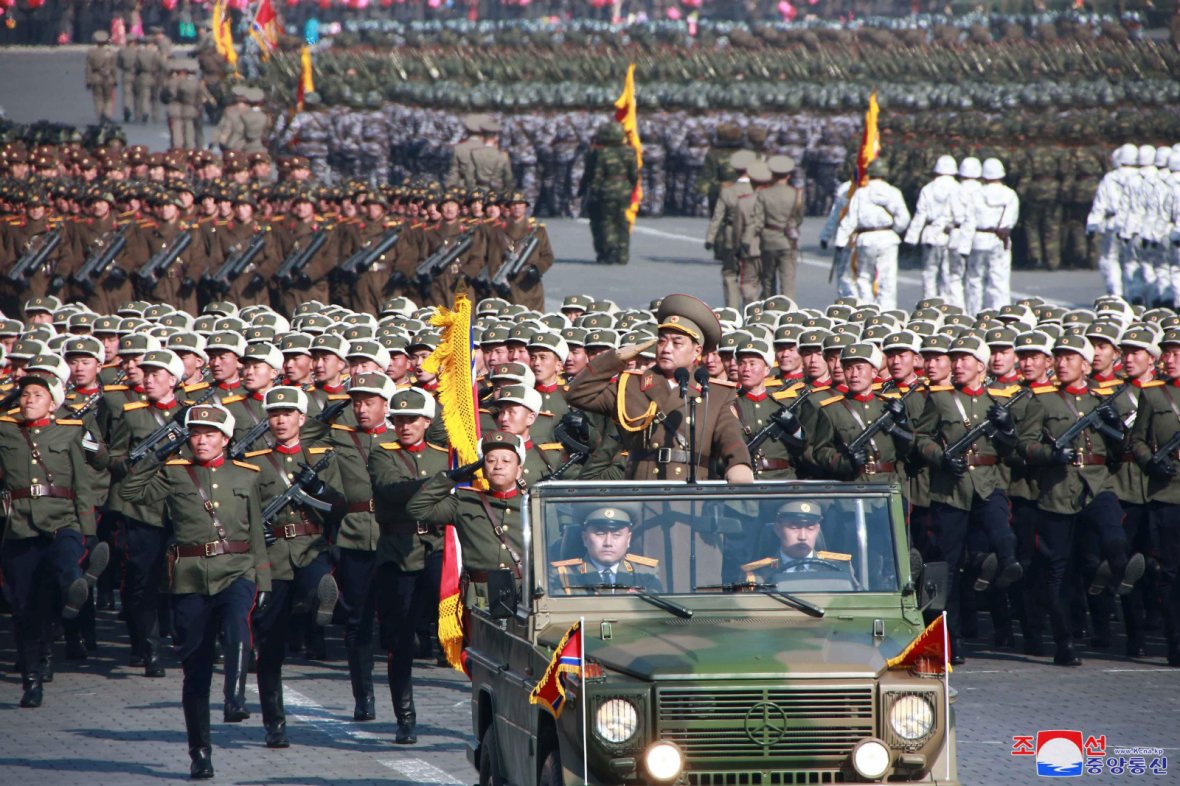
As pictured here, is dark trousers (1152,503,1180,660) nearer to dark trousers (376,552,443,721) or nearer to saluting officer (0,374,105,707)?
dark trousers (376,552,443,721)

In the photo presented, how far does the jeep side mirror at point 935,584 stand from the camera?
866 cm

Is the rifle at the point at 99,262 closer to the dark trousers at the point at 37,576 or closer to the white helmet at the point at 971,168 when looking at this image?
the white helmet at the point at 971,168

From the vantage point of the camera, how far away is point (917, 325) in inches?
646

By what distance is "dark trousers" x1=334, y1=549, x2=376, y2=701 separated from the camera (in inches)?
491

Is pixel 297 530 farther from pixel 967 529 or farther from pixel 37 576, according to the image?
pixel 967 529

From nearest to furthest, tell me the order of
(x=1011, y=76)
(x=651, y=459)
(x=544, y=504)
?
(x=544, y=504)
(x=651, y=459)
(x=1011, y=76)

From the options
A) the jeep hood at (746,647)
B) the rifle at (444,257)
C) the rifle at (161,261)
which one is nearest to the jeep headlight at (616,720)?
the jeep hood at (746,647)

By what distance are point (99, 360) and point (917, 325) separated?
19.2 feet

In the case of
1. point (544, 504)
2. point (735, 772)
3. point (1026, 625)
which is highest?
point (544, 504)

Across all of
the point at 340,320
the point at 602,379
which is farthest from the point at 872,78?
the point at 602,379

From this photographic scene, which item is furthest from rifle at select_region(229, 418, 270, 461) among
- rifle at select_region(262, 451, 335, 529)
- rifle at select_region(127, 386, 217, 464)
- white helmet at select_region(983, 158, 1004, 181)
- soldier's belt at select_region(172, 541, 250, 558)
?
white helmet at select_region(983, 158, 1004, 181)

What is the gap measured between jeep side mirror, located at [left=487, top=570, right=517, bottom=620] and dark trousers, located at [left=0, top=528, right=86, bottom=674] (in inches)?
204

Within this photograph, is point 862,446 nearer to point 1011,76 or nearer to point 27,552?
point 27,552

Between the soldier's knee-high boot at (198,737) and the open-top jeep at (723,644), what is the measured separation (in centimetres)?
205
